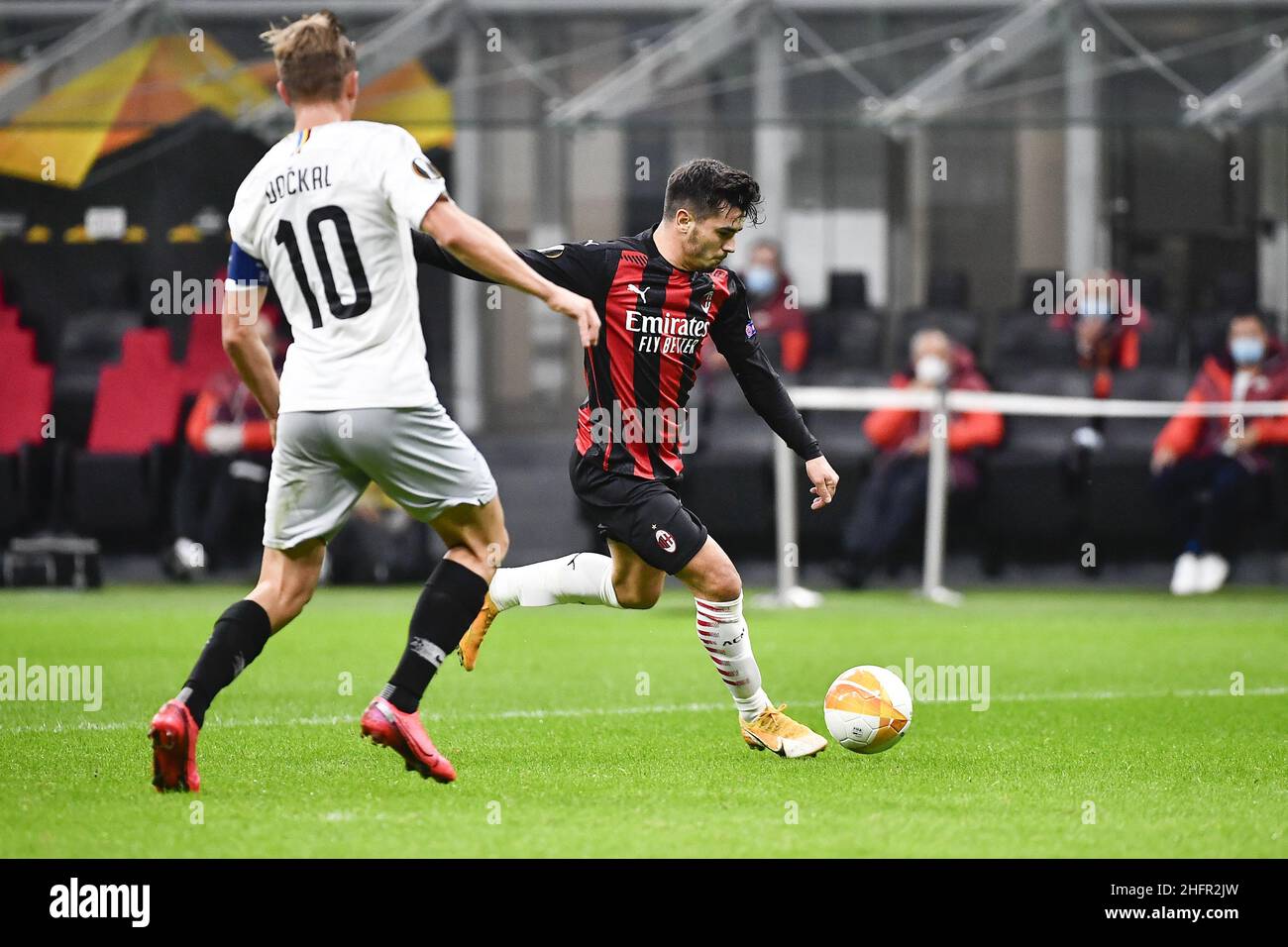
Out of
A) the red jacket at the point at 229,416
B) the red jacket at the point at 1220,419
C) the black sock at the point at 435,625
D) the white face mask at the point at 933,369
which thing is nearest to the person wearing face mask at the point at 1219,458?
the red jacket at the point at 1220,419

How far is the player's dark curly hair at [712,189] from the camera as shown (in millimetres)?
6059

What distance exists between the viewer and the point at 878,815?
488 centimetres

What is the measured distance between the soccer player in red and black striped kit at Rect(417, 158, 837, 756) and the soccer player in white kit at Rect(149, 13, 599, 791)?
3.27 feet

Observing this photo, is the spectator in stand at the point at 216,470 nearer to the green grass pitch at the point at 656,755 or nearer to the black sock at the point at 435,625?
the green grass pitch at the point at 656,755

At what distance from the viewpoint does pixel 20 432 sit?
1468cm

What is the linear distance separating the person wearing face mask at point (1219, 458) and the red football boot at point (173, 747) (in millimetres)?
9942

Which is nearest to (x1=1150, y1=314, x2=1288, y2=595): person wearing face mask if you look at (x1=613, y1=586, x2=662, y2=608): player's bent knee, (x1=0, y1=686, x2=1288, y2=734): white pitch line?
(x1=0, y1=686, x2=1288, y2=734): white pitch line

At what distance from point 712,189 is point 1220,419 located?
908 centimetres

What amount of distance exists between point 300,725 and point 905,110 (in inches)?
365

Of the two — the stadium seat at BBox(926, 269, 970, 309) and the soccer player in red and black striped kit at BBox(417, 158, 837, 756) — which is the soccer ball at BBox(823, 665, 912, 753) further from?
the stadium seat at BBox(926, 269, 970, 309)

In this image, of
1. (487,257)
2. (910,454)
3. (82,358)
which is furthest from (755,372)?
(82,358)

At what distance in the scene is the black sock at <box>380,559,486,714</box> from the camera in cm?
518
